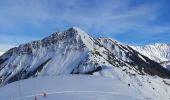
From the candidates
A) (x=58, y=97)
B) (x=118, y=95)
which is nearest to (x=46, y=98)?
(x=58, y=97)

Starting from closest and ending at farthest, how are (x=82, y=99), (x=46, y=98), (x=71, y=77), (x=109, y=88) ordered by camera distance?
(x=82, y=99)
(x=46, y=98)
(x=109, y=88)
(x=71, y=77)

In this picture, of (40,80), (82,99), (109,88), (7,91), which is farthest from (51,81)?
(82,99)

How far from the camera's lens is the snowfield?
80.9 feet

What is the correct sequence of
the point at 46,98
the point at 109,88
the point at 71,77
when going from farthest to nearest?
the point at 71,77 → the point at 109,88 → the point at 46,98

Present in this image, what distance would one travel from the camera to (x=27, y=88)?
97.2 ft

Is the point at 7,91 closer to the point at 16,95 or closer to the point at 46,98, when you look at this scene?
the point at 16,95

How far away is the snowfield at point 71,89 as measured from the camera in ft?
80.9

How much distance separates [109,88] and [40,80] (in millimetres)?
7452

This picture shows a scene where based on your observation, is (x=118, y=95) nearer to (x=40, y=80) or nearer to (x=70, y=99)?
(x=70, y=99)

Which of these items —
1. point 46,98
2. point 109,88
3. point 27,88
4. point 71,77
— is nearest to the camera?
point 46,98

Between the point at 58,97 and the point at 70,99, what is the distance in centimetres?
133

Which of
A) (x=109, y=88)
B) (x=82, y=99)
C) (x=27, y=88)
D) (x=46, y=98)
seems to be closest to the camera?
(x=82, y=99)

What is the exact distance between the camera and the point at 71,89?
89.2ft

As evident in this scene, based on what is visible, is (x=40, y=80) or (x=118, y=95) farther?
(x=40, y=80)
